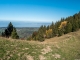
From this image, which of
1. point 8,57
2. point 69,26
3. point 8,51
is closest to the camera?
point 8,57

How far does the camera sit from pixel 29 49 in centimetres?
1970

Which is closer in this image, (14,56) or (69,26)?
(14,56)

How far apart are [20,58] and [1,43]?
5589mm

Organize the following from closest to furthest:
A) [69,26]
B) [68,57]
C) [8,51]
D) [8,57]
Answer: [8,57] → [8,51] → [68,57] → [69,26]

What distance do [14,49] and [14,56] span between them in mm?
2289

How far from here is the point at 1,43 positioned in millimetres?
20328

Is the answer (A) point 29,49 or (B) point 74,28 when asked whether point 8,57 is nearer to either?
(A) point 29,49

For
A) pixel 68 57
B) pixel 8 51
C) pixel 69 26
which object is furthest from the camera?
pixel 69 26

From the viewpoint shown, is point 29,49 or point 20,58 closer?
point 20,58

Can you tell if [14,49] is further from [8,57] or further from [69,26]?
[69,26]

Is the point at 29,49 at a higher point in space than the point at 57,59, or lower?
higher

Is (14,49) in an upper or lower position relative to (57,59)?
upper

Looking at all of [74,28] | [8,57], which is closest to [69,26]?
[74,28]

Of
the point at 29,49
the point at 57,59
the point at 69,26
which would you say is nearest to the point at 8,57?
the point at 29,49
